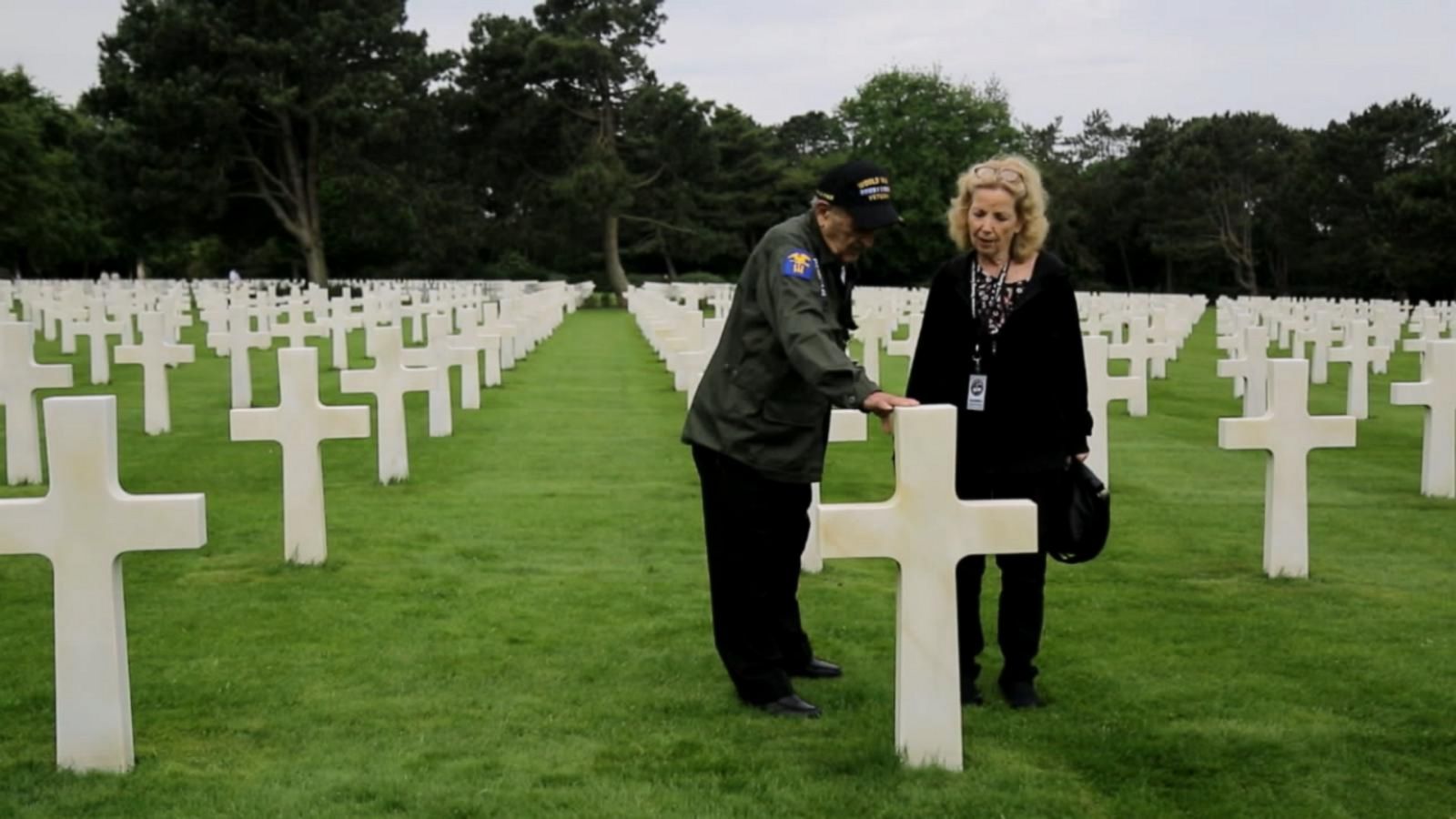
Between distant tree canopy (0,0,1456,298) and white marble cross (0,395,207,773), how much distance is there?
137 feet

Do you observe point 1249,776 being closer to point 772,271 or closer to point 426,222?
point 772,271

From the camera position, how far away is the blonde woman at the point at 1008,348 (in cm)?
457

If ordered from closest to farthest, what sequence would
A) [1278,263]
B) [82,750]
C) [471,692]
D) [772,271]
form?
[82,750] → [772,271] → [471,692] → [1278,263]

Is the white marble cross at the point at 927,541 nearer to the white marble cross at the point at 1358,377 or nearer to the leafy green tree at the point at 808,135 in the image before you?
the white marble cross at the point at 1358,377

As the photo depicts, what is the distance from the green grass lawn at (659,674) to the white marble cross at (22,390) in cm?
60

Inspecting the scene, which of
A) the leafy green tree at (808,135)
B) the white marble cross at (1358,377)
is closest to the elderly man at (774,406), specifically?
the white marble cross at (1358,377)

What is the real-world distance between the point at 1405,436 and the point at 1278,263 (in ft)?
178

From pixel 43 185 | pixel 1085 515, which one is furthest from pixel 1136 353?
pixel 43 185

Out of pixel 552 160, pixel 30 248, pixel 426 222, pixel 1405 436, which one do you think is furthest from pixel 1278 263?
pixel 1405 436

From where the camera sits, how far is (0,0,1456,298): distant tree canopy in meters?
44.9

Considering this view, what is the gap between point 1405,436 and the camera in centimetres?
1265

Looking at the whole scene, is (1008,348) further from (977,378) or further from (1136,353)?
(1136,353)

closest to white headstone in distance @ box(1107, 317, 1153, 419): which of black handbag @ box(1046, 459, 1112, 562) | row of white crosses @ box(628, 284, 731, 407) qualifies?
row of white crosses @ box(628, 284, 731, 407)

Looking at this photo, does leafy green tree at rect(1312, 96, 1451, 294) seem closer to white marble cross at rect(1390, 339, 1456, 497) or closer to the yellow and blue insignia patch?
white marble cross at rect(1390, 339, 1456, 497)
